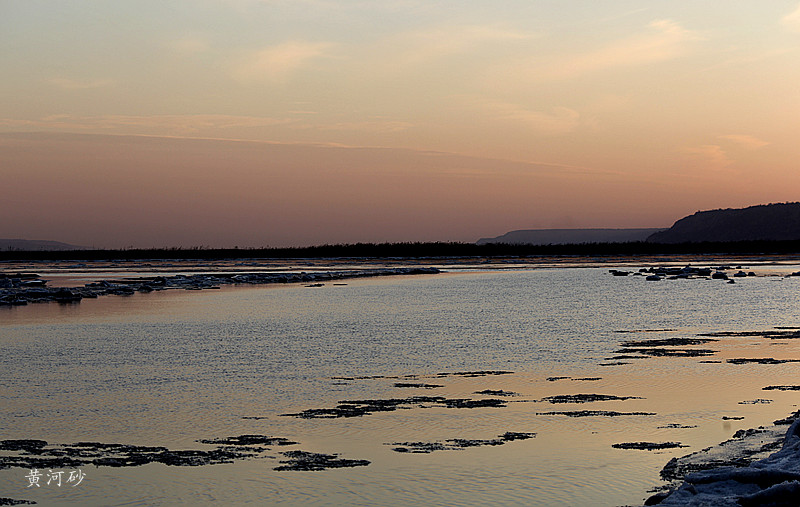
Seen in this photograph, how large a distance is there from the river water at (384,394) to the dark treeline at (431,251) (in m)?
80.5

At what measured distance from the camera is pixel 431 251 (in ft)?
352

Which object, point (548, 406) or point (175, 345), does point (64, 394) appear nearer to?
point (175, 345)

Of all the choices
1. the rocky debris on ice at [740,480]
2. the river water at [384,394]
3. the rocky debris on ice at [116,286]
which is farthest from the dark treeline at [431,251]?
the rocky debris on ice at [740,480]

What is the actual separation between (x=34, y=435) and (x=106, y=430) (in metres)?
0.74

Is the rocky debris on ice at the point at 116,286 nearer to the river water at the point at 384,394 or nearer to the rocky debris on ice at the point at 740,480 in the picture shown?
the river water at the point at 384,394

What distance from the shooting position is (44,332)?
19.8 metres

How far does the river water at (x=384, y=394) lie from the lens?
7.44 meters

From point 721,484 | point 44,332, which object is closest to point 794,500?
point 721,484

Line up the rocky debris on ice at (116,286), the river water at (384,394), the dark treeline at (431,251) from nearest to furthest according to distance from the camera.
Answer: the river water at (384,394), the rocky debris on ice at (116,286), the dark treeline at (431,251)

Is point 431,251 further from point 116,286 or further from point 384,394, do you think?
point 384,394

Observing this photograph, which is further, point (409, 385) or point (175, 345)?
point (175, 345)

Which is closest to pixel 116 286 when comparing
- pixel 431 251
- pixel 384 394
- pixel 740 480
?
pixel 384 394

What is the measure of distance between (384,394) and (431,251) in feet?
315

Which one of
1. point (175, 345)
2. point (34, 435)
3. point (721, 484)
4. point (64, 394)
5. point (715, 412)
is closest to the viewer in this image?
point (721, 484)
